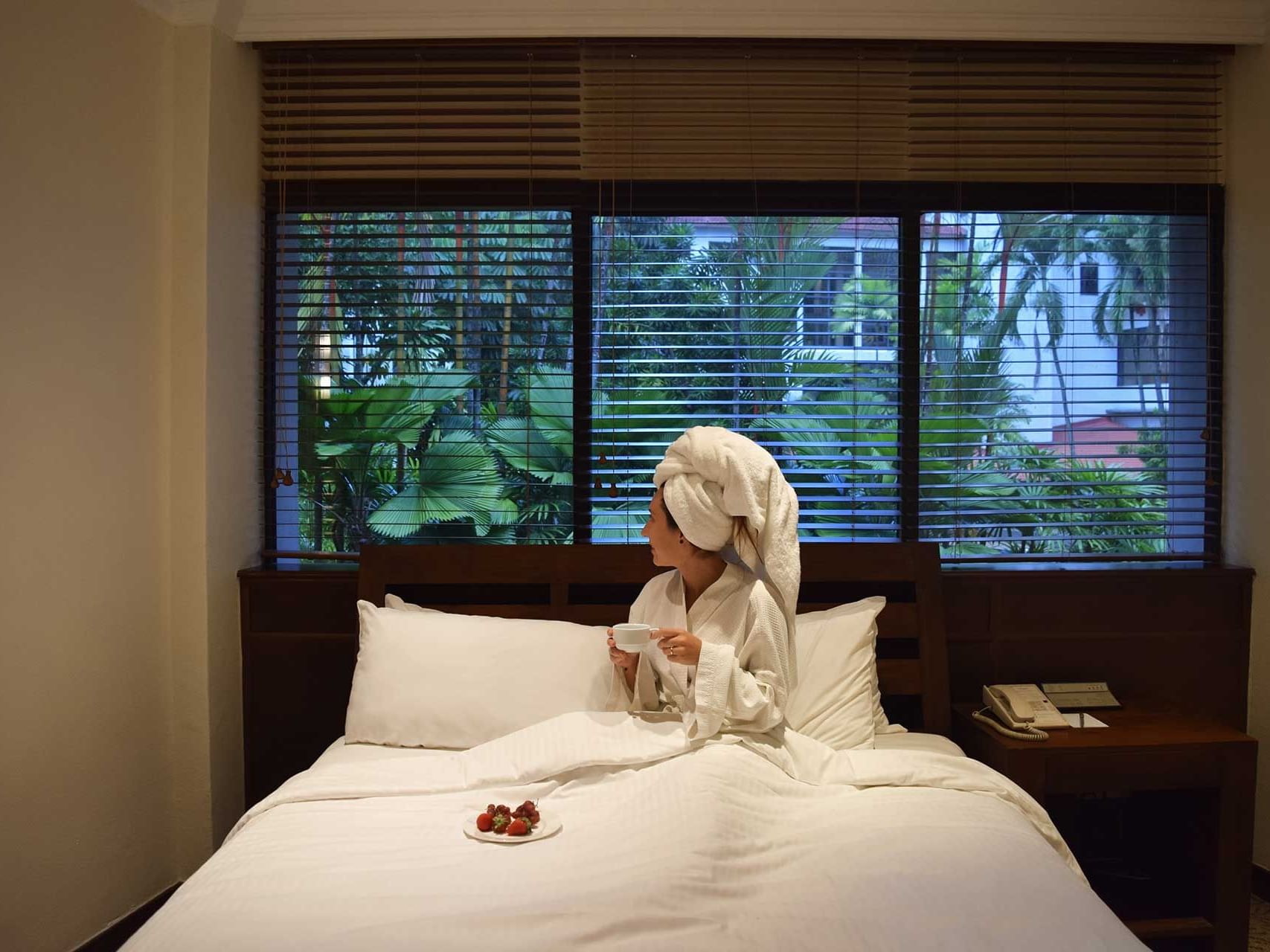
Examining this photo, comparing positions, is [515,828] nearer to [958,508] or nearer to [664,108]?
[958,508]

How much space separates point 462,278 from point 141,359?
1.03 meters

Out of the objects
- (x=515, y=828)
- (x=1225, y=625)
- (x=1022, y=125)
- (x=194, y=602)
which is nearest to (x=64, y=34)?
(x=194, y=602)

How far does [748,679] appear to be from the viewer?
2465mm

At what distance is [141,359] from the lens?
302 centimetres

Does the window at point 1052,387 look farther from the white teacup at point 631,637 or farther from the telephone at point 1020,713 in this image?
the white teacup at point 631,637

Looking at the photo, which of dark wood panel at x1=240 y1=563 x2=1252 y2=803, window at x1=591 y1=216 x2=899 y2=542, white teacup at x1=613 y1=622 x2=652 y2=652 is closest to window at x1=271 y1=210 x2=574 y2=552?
window at x1=591 y1=216 x2=899 y2=542

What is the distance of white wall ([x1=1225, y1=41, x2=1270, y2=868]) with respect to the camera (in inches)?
129

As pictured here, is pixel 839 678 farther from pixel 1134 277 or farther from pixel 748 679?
pixel 1134 277

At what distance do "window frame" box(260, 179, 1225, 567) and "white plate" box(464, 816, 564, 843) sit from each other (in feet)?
4.58

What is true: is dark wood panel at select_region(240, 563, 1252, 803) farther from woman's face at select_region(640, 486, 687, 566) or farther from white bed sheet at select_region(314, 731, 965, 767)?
woman's face at select_region(640, 486, 687, 566)

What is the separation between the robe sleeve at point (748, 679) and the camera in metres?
2.42

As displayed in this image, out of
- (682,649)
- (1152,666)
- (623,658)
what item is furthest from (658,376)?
(1152,666)

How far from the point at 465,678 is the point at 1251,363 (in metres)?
2.77

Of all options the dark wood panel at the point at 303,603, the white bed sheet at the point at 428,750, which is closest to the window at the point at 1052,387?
the white bed sheet at the point at 428,750
